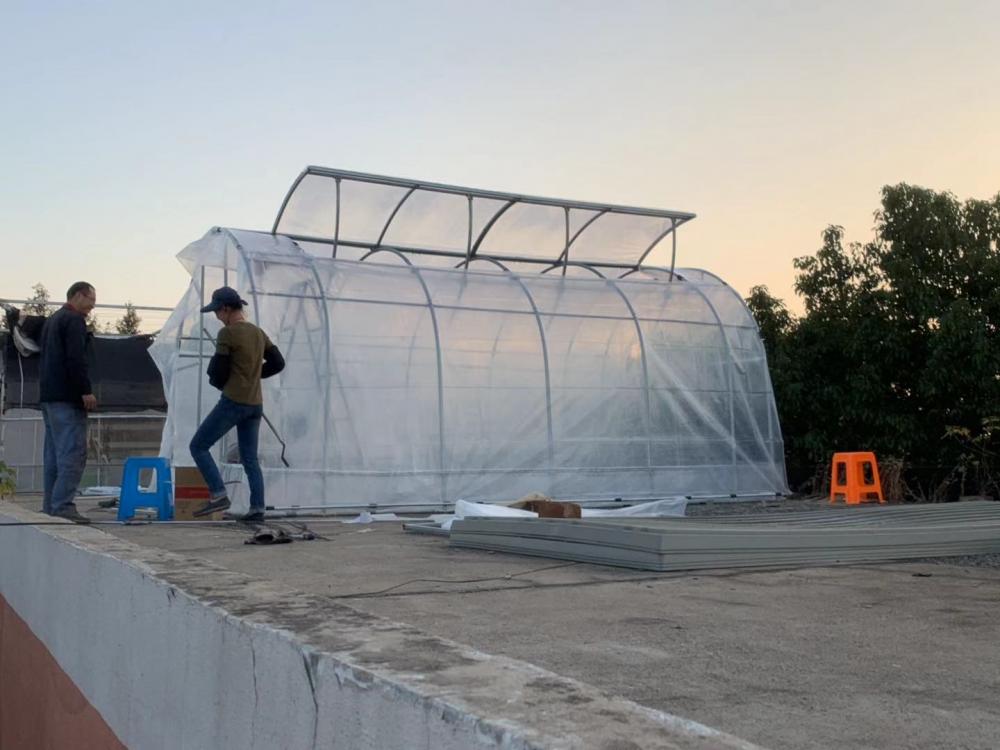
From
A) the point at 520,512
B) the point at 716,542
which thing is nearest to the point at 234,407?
the point at 520,512

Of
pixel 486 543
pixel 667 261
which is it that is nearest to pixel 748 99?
pixel 667 261

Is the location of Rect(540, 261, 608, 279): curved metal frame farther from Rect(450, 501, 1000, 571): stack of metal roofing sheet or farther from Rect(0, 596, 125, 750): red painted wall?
Rect(0, 596, 125, 750): red painted wall

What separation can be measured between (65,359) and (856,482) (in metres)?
9.02

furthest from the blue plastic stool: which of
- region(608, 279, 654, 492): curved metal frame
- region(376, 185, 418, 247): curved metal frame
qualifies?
region(608, 279, 654, 492): curved metal frame

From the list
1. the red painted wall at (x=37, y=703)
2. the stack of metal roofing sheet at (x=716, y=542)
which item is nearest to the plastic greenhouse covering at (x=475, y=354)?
the red painted wall at (x=37, y=703)

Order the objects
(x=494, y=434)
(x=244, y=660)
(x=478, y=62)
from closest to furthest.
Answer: (x=244, y=660), (x=494, y=434), (x=478, y=62)

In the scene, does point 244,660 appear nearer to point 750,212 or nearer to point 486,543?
point 486,543

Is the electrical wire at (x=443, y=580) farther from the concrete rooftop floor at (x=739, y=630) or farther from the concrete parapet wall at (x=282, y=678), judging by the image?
the concrete parapet wall at (x=282, y=678)

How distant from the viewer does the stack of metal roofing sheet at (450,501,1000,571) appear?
5.37 m

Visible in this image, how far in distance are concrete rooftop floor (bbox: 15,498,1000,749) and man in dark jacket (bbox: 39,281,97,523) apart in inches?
81.8

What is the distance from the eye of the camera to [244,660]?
2.39m

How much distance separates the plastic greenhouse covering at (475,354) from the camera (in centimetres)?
1134

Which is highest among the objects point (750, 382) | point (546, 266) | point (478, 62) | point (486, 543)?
point (478, 62)

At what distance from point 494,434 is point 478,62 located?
4.81 meters
